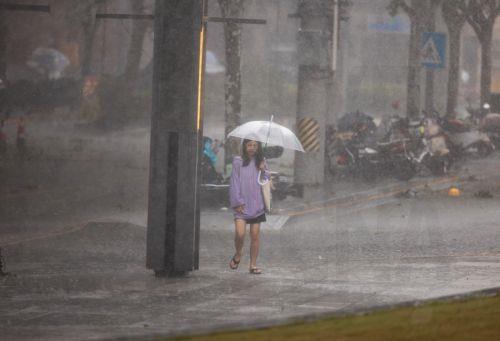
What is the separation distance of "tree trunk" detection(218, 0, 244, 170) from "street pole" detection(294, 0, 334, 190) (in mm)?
1342

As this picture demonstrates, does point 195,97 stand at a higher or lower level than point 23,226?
higher

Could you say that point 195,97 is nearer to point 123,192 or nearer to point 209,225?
point 209,225

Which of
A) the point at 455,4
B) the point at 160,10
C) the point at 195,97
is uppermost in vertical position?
the point at 455,4

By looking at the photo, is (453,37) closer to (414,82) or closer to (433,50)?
(414,82)

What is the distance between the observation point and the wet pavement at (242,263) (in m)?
10.2

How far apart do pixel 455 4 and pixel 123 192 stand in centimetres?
1844

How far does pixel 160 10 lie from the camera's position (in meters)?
12.6

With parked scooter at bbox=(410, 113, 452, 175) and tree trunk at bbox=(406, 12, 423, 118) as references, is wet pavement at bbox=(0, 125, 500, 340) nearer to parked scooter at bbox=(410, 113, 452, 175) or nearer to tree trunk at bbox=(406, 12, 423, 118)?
parked scooter at bbox=(410, 113, 452, 175)

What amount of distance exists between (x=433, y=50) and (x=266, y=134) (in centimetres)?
1691

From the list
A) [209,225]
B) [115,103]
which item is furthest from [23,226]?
[115,103]

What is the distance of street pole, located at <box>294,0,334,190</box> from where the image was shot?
24.0 m

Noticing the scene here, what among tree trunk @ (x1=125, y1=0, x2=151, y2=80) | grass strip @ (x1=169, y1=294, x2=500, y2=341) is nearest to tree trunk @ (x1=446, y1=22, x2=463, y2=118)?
tree trunk @ (x1=125, y1=0, x2=151, y2=80)

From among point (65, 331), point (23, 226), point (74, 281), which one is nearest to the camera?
point (65, 331)

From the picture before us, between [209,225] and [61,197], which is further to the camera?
[61,197]
